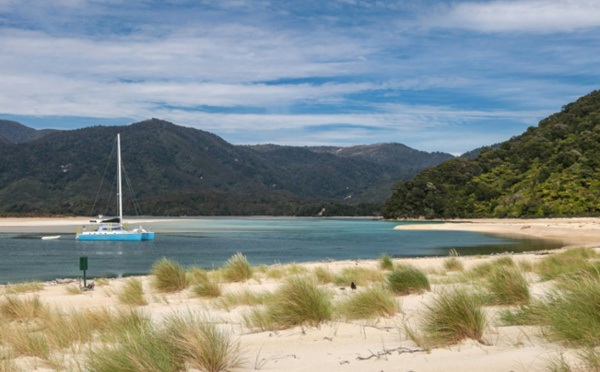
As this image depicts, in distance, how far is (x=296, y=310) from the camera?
353 inches

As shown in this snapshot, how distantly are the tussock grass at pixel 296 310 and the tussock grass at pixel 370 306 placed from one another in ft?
1.71

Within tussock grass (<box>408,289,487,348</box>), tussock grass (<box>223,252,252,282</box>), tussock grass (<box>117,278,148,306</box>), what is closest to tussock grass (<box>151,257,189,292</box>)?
tussock grass (<box>117,278,148,306</box>)

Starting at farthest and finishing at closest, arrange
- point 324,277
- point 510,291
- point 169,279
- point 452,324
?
point 324,277 → point 169,279 → point 510,291 → point 452,324

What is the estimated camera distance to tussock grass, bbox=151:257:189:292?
15906 mm

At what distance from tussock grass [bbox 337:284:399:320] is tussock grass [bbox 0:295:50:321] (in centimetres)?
588

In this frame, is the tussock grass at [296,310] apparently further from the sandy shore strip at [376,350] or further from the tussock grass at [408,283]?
the tussock grass at [408,283]

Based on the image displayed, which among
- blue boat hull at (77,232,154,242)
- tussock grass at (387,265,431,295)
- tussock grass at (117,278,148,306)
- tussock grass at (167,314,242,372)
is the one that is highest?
tussock grass at (167,314,242,372)

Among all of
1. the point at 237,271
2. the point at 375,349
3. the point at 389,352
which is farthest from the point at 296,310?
the point at 237,271

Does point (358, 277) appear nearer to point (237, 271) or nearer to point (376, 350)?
point (237, 271)

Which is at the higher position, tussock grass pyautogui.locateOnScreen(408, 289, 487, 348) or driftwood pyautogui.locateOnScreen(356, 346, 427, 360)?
tussock grass pyautogui.locateOnScreen(408, 289, 487, 348)

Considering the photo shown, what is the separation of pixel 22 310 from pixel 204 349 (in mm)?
6882

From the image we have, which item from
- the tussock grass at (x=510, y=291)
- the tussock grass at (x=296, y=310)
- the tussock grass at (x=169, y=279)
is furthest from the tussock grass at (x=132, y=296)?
the tussock grass at (x=510, y=291)

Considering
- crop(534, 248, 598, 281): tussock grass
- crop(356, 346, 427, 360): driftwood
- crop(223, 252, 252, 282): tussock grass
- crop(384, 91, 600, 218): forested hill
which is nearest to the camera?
crop(356, 346, 427, 360): driftwood

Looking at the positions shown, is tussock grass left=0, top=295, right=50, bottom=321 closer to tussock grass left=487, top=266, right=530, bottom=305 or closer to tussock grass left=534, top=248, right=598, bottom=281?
tussock grass left=487, top=266, right=530, bottom=305
